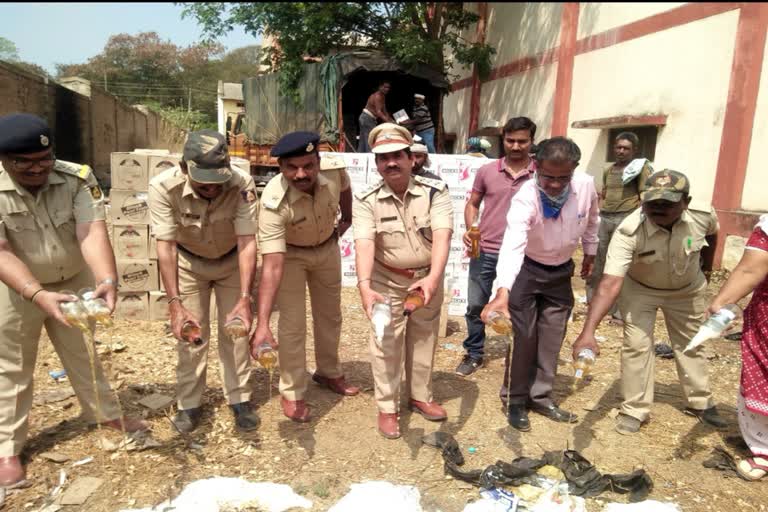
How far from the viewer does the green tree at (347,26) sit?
12359 millimetres

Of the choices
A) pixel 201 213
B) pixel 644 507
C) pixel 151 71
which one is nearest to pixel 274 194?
pixel 201 213

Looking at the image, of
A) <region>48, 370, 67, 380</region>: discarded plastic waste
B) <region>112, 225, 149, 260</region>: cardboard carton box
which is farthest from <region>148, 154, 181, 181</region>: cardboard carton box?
<region>48, 370, 67, 380</region>: discarded plastic waste

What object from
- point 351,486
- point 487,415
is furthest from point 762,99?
point 351,486

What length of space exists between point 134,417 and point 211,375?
802 millimetres

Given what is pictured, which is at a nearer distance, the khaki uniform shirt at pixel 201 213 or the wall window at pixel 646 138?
the khaki uniform shirt at pixel 201 213

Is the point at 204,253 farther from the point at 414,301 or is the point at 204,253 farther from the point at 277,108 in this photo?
the point at 277,108

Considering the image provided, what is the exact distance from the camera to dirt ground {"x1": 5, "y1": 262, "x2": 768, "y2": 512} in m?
2.88

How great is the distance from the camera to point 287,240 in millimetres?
3424

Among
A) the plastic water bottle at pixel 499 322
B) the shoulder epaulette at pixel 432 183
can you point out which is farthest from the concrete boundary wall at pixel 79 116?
the plastic water bottle at pixel 499 322

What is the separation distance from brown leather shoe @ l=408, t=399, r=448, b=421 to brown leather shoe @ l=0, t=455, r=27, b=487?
2.31m

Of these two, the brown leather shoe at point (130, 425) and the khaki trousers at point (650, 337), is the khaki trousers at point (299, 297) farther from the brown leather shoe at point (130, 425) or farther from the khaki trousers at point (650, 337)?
the khaki trousers at point (650, 337)

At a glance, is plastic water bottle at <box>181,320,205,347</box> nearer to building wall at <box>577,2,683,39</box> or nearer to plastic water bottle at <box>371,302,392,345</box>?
plastic water bottle at <box>371,302,392,345</box>

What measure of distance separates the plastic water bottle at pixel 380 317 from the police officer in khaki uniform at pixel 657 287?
1.08 metres

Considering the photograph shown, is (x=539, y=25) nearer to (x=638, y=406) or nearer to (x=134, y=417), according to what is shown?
(x=638, y=406)
